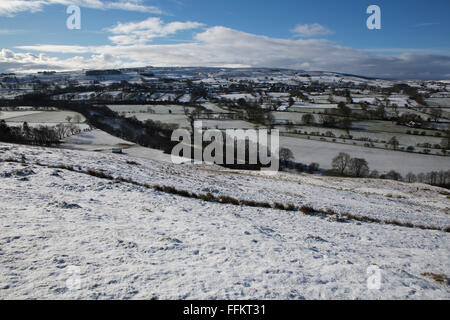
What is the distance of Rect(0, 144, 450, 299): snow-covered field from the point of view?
230 inches

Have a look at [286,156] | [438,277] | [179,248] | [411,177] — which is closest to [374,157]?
[411,177]

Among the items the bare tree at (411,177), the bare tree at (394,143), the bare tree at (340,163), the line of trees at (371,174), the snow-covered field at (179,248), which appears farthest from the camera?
the bare tree at (394,143)

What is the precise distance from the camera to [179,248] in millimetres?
7688

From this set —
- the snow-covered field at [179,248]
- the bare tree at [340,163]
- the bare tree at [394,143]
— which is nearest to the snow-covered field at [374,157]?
the bare tree at [340,163]

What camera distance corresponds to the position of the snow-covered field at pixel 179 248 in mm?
5836

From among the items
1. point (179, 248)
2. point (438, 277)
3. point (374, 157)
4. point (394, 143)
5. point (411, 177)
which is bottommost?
point (411, 177)

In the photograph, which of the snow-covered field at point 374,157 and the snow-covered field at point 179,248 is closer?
the snow-covered field at point 179,248

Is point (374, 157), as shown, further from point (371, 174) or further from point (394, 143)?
point (371, 174)

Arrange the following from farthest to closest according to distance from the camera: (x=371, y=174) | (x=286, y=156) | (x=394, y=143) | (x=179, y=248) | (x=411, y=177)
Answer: (x=394, y=143) → (x=286, y=156) → (x=371, y=174) → (x=411, y=177) → (x=179, y=248)

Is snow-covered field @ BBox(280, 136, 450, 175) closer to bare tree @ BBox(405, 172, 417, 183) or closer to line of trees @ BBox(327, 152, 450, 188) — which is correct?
bare tree @ BBox(405, 172, 417, 183)

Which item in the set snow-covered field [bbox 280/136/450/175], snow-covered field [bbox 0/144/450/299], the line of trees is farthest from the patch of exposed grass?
snow-covered field [bbox 280/136/450/175]

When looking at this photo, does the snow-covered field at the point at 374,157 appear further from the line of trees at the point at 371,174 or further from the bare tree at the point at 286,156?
the line of trees at the point at 371,174

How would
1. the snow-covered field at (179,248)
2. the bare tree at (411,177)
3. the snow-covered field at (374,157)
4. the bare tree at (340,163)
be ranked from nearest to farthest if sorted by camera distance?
the snow-covered field at (179,248) → the bare tree at (411,177) → the bare tree at (340,163) → the snow-covered field at (374,157)

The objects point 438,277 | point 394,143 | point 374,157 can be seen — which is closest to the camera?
point 438,277
